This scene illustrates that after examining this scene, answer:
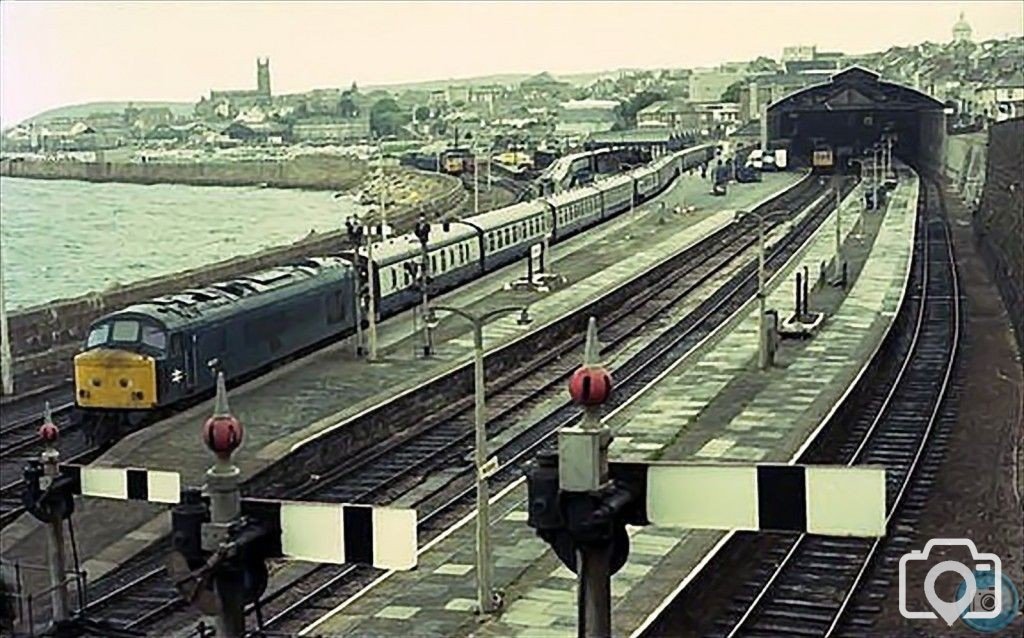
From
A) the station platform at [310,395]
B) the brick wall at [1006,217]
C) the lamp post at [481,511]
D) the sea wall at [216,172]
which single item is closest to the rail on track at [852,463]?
the brick wall at [1006,217]

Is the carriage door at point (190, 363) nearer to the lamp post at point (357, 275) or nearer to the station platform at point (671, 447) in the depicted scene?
the lamp post at point (357, 275)

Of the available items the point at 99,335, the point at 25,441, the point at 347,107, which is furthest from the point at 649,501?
the point at 347,107

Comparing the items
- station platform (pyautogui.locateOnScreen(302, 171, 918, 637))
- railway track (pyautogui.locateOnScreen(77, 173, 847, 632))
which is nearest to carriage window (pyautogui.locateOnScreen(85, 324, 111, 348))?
railway track (pyautogui.locateOnScreen(77, 173, 847, 632))

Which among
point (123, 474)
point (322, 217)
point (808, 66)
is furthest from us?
point (808, 66)

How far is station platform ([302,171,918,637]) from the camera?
11.7 metres

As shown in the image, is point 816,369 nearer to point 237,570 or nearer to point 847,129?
point 237,570

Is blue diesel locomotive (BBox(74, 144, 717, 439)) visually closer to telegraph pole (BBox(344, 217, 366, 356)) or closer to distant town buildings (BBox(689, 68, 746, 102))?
telegraph pole (BBox(344, 217, 366, 356))

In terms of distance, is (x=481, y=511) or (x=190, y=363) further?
(x=190, y=363)

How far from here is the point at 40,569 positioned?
13.6 m

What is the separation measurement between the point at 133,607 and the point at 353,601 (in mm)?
2020

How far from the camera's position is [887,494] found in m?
13.6

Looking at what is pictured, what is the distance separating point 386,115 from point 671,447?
316ft

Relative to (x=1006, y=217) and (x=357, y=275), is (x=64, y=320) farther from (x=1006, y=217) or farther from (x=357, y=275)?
(x=1006, y=217)

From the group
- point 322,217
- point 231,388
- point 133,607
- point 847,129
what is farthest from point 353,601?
point 322,217
